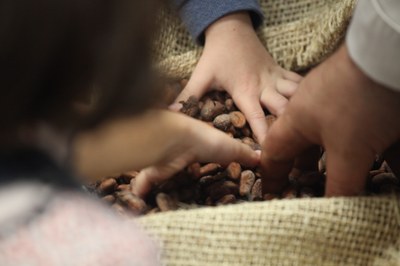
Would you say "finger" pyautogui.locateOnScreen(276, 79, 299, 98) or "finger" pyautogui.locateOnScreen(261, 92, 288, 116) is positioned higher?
"finger" pyautogui.locateOnScreen(276, 79, 299, 98)

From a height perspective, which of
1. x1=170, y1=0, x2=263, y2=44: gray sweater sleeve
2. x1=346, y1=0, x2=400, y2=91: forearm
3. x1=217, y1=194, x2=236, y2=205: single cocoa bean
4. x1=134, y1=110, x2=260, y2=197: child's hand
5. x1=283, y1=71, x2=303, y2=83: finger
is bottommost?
x1=217, y1=194, x2=236, y2=205: single cocoa bean

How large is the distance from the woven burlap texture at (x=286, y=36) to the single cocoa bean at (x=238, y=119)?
123 millimetres

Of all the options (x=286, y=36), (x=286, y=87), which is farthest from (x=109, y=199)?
(x=286, y=36)

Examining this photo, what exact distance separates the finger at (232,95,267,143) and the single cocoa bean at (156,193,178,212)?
0.18m

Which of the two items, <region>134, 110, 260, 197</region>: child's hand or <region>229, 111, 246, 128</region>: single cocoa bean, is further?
<region>229, 111, 246, 128</region>: single cocoa bean

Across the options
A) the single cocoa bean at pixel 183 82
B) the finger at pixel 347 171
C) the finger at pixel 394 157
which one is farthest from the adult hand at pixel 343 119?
the single cocoa bean at pixel 183 82

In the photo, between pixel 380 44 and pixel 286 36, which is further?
pixel 286 36

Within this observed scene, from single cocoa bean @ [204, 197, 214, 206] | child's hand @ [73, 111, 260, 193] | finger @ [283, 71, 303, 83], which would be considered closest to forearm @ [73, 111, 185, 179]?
child's hand @ [73, 111, 260, 193]

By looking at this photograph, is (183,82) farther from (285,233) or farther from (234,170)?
(285,233)

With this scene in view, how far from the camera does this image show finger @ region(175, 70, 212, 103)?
1146 millimetres

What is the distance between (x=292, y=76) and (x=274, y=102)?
72 mm

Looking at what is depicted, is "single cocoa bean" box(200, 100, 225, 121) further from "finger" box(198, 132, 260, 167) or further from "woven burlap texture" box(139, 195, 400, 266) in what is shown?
"woven burlap texture" box(139, 195, 400, 266)

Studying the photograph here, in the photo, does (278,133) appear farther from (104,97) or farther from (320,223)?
(104,97)

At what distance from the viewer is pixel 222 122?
1.09 m
